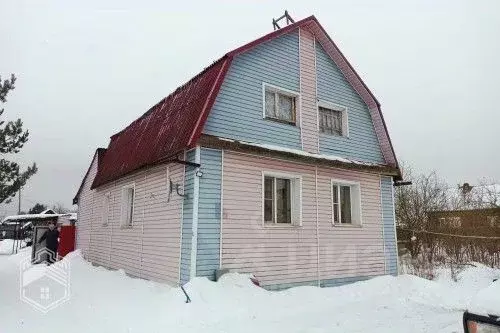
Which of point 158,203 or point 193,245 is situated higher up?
point 158,203

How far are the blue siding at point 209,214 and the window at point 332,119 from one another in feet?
14.6

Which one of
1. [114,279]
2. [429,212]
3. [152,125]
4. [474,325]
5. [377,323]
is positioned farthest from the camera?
[429,212]

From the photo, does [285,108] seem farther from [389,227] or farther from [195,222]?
[389,227]

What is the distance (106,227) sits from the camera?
15.4 m

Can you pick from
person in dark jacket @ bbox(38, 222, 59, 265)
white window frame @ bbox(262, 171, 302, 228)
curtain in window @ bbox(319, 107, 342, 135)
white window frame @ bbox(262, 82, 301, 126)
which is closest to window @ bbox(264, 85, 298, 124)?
white window frame @ bbox(262, 82, 301, 126)

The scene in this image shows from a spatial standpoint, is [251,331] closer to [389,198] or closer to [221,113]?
[221,113]

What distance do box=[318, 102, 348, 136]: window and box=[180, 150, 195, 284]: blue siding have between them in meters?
5.00

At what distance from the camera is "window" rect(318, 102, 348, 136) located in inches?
499

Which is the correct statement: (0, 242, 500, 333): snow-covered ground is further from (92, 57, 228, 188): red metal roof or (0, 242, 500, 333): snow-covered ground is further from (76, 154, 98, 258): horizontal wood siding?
(76, 154, 98, 258): horizontal wood siding

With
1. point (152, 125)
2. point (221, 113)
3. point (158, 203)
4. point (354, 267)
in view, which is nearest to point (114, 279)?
point (158, 203)

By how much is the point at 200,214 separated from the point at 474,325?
6.39m

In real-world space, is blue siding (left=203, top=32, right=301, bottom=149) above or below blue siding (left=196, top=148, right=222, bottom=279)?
above

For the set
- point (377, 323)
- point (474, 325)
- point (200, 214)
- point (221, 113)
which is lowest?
point (377, 323)

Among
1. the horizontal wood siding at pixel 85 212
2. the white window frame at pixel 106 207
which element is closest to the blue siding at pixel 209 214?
the white window frame at pixel 106 207
